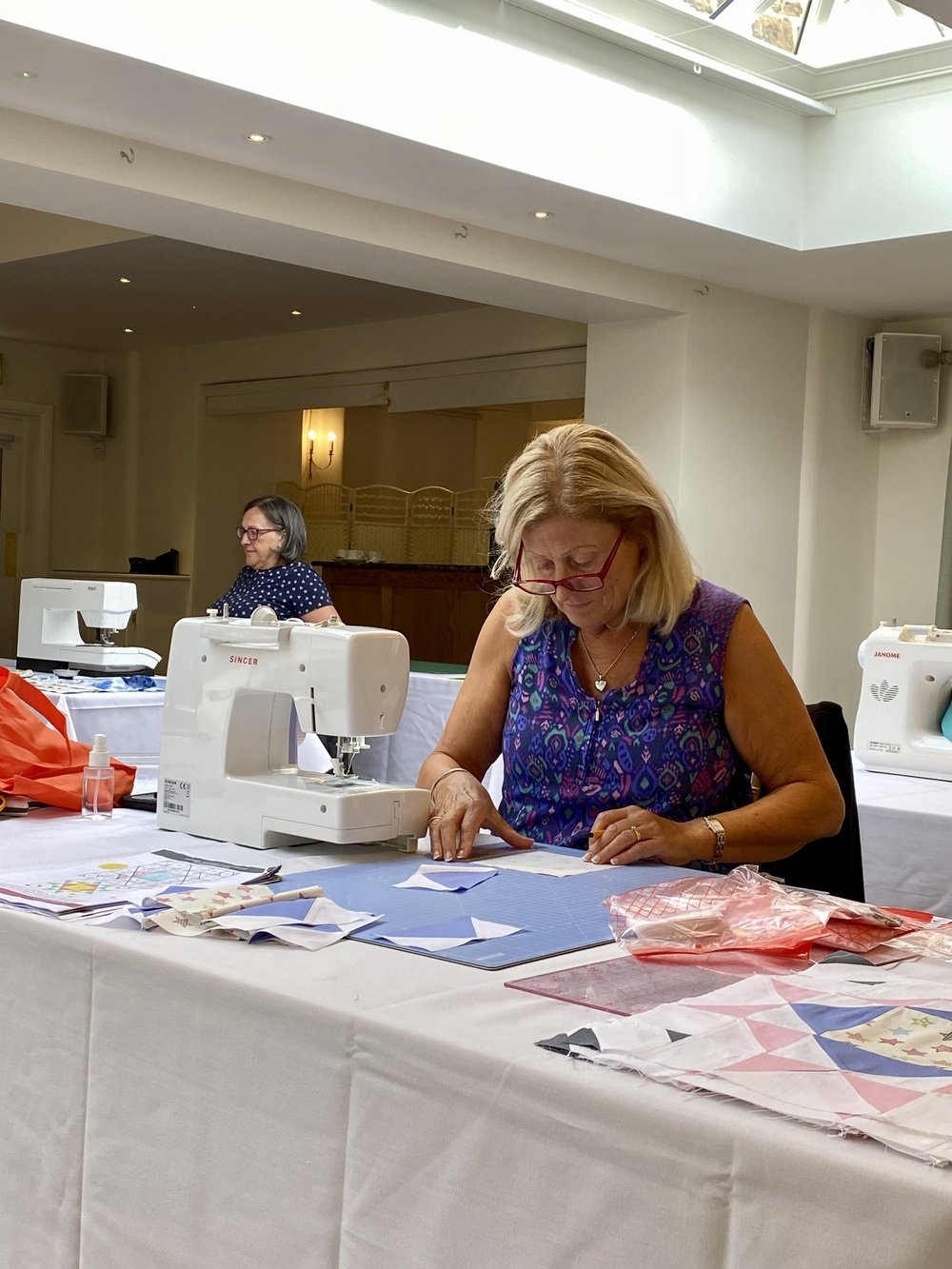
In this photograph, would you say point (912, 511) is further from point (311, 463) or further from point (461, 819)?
point (461, 819)

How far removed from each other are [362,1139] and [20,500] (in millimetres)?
9093

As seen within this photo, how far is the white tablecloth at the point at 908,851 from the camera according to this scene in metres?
2.53

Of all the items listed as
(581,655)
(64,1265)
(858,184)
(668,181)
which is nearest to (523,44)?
(668,181)

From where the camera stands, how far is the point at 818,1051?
102 centimetres

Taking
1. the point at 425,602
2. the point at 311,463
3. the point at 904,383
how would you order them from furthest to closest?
the point at 311,463
the point at 425,602
the point at 904,383

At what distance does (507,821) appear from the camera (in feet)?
6.83

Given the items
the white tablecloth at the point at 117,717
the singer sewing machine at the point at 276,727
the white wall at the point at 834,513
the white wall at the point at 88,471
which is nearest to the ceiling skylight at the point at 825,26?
the white wall at the point at 834,513

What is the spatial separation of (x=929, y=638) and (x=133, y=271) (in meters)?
5.23

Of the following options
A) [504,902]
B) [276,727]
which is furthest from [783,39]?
[504,902]

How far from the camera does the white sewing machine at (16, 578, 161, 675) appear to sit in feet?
12.3

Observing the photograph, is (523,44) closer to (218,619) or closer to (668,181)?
(668,181)

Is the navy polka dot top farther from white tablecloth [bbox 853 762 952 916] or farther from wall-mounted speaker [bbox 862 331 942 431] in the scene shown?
wall-mounted speaker [bbox 862 331 942 431]

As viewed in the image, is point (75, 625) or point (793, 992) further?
point (75, 625)

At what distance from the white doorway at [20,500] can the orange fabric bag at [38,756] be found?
7.56m
